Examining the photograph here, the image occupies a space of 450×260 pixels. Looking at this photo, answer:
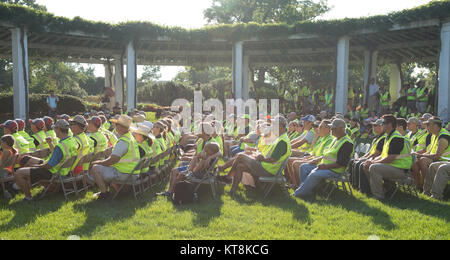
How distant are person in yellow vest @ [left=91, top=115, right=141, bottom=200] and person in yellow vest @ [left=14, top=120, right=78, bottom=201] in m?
0.55

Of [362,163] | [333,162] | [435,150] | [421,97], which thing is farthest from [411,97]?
[333,162]

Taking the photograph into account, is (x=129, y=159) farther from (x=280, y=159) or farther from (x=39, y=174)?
(x=280, y=159)

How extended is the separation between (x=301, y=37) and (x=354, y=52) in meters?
5.97

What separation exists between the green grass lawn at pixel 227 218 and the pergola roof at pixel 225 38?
10760 millimetres

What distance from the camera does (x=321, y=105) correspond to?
1973cm

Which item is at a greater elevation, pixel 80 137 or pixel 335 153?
pixel 80 137

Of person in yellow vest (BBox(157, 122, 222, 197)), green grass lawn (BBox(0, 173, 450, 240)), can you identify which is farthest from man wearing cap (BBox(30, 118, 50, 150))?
person in yellow vest (BBox(157, 122, 222, 197))

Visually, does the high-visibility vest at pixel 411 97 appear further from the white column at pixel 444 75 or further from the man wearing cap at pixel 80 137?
the man wearing cap at pixel 80 137

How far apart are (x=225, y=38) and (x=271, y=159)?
40.4 feet

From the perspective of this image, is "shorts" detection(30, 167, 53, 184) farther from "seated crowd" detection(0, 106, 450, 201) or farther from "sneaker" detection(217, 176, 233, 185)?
"sneaker" detection(217, 176, 233, 185)

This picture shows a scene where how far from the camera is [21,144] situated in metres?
7.09

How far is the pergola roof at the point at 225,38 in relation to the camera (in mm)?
14430

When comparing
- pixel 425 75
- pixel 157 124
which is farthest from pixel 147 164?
pixel 425 75

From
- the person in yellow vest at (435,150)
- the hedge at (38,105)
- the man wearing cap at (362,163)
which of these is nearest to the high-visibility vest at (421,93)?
the person in yellow vest at (435,150)
